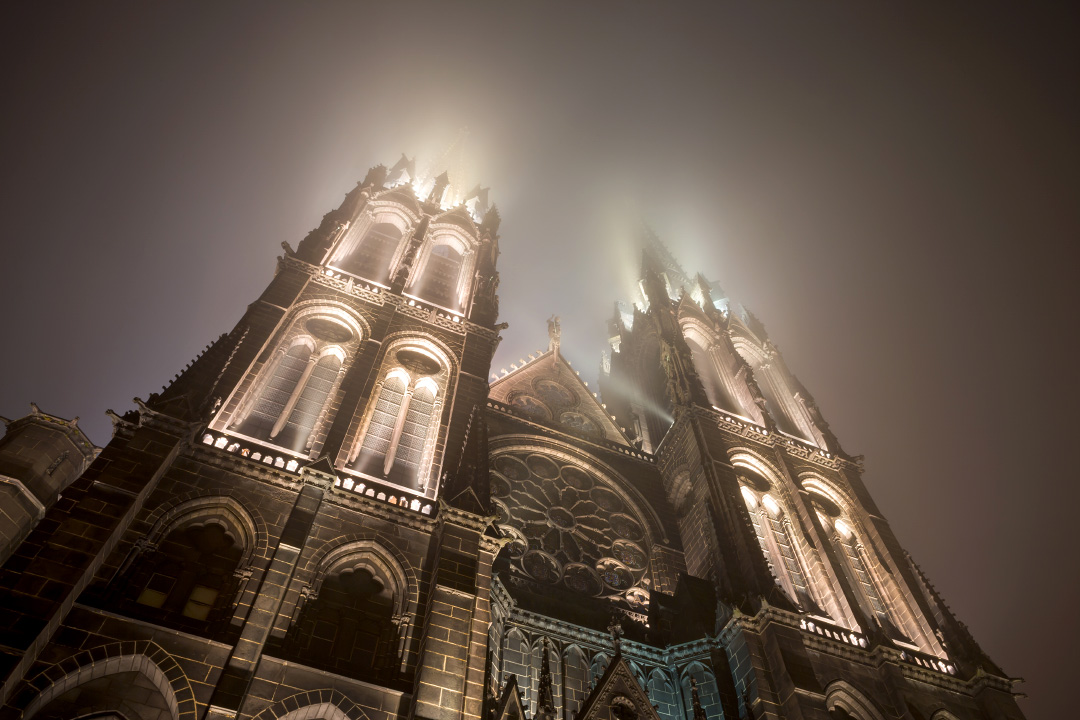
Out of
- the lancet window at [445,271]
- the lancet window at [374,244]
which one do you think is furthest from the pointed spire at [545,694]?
the lancet window at [374,244]

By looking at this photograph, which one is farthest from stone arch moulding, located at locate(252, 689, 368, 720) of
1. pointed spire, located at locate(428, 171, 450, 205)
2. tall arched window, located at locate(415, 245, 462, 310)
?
pointed spire, located at locate(428, 171, 450, 205)

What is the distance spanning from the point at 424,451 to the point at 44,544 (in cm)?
905

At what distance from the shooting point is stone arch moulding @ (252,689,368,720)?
1193cm

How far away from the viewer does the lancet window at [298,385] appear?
18.3 m

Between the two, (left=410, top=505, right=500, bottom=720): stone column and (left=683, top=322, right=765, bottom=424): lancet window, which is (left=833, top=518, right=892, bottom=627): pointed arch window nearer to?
(left=683, top=322, right=765, bottom=424): lancet window

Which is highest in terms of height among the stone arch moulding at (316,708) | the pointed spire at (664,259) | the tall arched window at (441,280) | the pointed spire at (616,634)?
the pointed spire at (664,259)

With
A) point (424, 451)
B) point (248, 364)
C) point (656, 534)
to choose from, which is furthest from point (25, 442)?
point (656, 534)

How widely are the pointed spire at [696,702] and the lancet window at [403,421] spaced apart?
26.1ft

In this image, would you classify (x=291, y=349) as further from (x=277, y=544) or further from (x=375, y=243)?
(x=375, y=243)

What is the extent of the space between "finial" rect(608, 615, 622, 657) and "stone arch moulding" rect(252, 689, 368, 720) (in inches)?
243

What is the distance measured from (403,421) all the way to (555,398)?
10184mm

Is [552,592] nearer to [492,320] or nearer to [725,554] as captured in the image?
[725,554]

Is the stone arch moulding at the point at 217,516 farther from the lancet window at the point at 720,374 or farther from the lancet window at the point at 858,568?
the lancet window at the point at 720,374

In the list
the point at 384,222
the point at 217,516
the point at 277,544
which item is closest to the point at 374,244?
the point at 384,222
